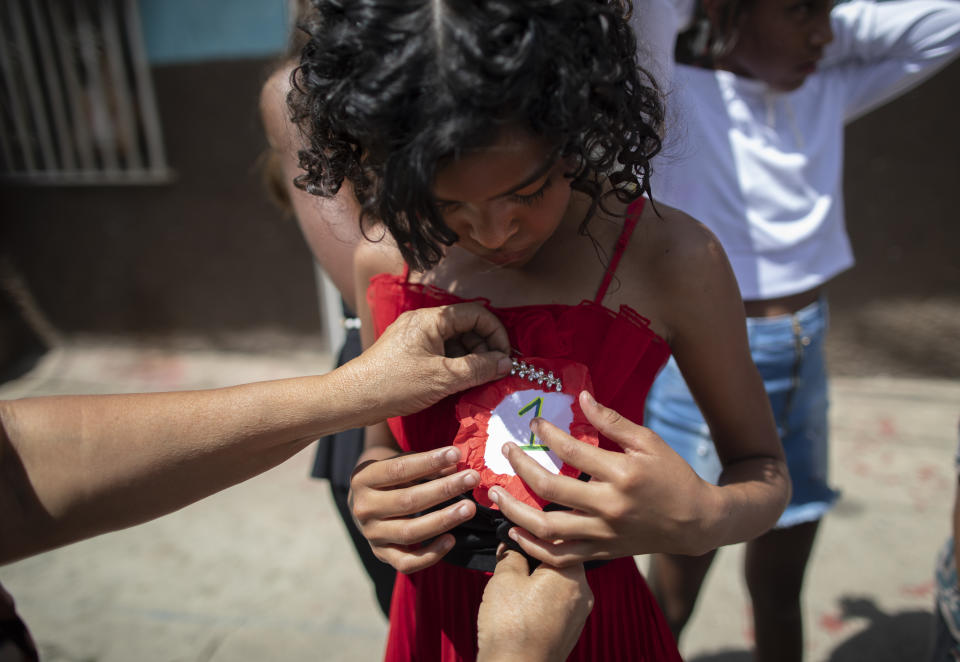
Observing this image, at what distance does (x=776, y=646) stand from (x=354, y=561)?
1657mm

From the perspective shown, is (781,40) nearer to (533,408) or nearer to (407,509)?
(533,408)

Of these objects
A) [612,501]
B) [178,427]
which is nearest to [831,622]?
[612,501]

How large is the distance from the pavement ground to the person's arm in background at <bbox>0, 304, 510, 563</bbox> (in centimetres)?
160

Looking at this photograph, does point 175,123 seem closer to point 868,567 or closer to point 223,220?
point 223,220

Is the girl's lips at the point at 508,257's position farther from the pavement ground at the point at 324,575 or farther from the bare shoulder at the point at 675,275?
the pavement ground at the point at 324,575

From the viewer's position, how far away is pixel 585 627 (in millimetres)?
1152

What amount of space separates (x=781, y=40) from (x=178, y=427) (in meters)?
1.62

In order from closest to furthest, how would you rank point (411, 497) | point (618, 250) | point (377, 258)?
point (411, 497) → point (618, 250) → point (377, 258)

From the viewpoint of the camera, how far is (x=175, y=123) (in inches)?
163

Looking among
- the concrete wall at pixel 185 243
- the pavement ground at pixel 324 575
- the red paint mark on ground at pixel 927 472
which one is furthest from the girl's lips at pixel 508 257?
the concrete wall at pixel 185 243

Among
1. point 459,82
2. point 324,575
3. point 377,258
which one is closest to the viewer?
point 459,82

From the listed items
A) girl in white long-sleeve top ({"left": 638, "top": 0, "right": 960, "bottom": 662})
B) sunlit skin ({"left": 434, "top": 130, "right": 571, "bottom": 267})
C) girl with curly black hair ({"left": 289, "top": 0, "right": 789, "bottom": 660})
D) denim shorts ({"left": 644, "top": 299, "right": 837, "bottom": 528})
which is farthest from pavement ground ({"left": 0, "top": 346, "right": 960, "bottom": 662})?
sunlit skin ({"left": 434, "top": 130, "right": 571, "bottom": 267})

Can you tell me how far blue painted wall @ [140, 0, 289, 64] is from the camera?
12.6 feet

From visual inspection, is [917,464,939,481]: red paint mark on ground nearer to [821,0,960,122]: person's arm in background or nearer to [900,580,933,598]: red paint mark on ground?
[900,580,933,598]: red paint mark on ground
